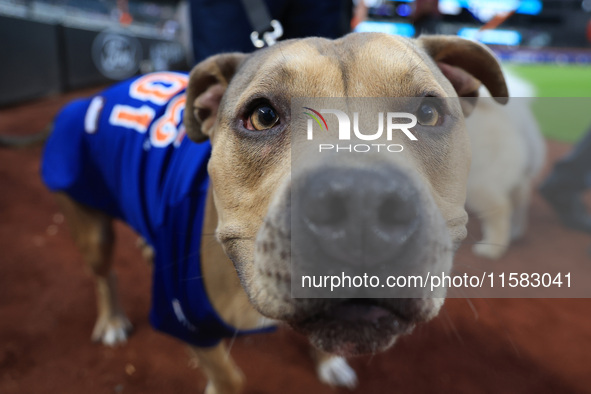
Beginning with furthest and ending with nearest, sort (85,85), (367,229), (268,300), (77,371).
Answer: (85,85) → (77,371) → (268,300) → (367,229)

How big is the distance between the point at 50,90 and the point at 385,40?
1071cm

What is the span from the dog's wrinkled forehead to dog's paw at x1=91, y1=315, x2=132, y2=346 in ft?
7.09

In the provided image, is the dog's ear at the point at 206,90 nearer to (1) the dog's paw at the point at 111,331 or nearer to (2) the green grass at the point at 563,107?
(1) the dog's paw at the point at 111,331

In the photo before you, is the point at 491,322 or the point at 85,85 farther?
the point at 85,85

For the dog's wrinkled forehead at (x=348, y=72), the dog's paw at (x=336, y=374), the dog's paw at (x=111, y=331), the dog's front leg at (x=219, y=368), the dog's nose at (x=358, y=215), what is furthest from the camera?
the dog's paw at (x=111, y=331)

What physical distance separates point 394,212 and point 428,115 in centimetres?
60

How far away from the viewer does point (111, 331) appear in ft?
9.46

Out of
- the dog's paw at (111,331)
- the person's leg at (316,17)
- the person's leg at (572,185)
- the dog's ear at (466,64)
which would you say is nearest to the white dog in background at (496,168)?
the person's leg at (572,185)

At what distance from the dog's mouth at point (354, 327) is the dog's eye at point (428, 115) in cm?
69

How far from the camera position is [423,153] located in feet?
4.52

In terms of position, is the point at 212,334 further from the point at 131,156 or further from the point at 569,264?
the point at 569,264

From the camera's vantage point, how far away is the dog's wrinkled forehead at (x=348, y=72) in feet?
4.58

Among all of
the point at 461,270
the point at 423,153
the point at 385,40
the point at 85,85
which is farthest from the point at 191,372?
the point at 85,85

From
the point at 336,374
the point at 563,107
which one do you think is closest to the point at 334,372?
the point at 336,374
